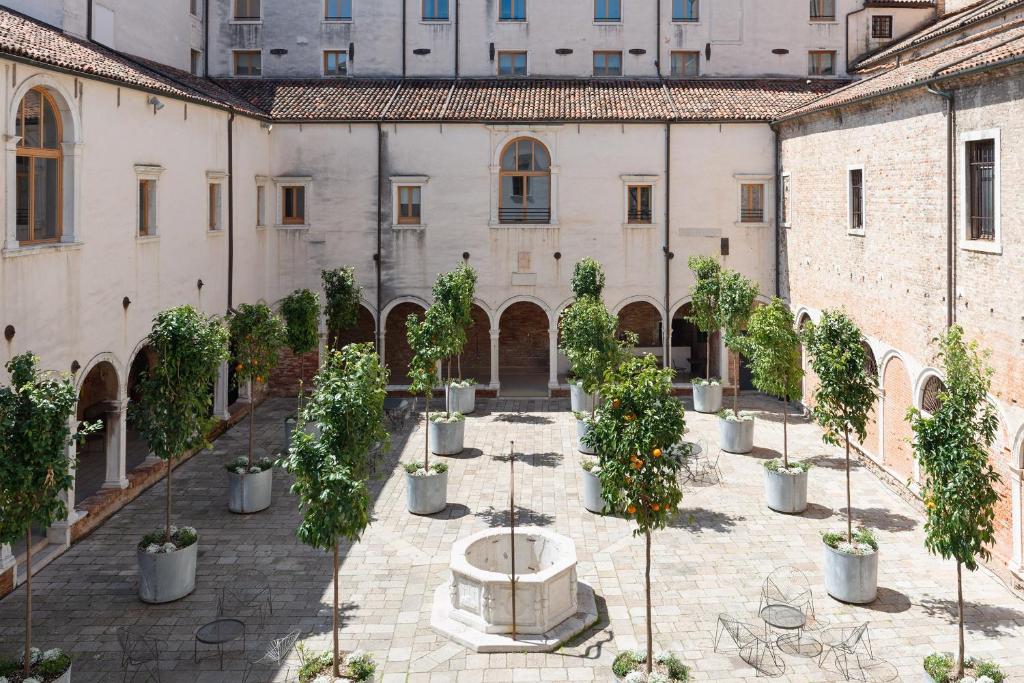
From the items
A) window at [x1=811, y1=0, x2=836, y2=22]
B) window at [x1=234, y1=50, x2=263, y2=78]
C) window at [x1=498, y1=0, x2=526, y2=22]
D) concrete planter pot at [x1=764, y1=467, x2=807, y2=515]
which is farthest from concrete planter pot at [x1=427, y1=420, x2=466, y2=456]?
window at [x1=811, y1=0, x2=836, y2=22]

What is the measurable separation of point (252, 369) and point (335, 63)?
15.4 m

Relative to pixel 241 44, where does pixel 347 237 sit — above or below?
below

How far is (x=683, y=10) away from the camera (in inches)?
1131

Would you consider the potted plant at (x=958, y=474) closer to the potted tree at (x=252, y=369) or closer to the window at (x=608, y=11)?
the potted tree at (x=252, y=369)

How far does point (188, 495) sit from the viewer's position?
672 inches

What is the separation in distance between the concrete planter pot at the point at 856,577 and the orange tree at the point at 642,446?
12.1 ft

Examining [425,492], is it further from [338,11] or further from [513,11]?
[338,11]

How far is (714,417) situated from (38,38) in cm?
1689

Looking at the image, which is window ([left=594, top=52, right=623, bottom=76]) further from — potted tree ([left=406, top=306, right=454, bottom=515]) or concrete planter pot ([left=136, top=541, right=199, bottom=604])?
concrete planter pot ([left=136, top=541, right=199, bottom=604])

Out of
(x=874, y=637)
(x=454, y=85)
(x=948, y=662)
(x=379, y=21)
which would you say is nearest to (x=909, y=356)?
(x=874, y=637)

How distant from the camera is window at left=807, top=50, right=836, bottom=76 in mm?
28828

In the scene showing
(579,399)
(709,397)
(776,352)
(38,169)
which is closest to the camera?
(38,169)

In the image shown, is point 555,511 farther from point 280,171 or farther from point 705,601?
point 280,171

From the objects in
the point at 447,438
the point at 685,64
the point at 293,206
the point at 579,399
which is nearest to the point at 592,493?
the point at 447,438
